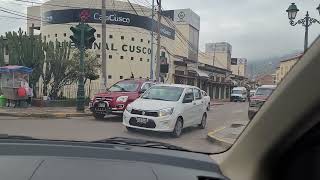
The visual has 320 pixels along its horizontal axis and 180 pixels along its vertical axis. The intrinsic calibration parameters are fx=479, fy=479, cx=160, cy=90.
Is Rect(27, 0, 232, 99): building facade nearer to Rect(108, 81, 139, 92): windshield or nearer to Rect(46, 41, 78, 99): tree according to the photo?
Rect(46, 41, 78, 99): tree

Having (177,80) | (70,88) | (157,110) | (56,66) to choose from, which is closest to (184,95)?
(157,110)


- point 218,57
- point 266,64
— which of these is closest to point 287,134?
point 266,64

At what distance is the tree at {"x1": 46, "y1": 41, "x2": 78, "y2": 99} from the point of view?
28250mm

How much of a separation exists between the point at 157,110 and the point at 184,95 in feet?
4.98

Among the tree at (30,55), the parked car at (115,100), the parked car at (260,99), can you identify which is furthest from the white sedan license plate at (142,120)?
the tree at (30,55)

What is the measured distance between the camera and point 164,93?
1345 cm

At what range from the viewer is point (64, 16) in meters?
39.7

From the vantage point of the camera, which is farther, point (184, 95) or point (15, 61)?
point (15, 61)

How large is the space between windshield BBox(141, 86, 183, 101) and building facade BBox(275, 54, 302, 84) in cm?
1034

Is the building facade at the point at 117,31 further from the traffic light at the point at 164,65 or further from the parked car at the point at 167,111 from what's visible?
the parked car at the point at 167,111

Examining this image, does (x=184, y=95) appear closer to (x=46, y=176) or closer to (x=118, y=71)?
(x=46, y=176)

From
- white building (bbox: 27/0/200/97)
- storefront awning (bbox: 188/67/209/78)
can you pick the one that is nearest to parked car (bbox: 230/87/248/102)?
white building (bbox: 27/0/200/97)

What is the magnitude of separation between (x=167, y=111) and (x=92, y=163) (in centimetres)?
966

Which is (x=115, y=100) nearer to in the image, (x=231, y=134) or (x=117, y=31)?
(x=231, y=134)
